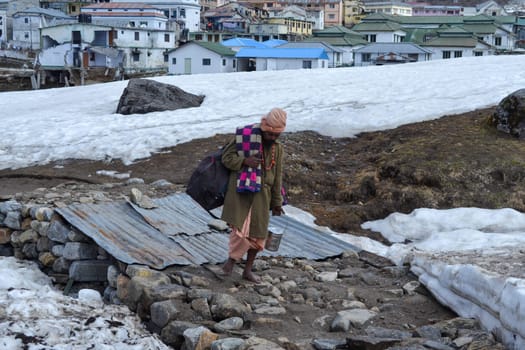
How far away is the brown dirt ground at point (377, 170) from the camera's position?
10.7 metres

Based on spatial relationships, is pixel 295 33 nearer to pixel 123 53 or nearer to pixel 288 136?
pixel 123 53

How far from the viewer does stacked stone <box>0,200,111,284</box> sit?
7039mm

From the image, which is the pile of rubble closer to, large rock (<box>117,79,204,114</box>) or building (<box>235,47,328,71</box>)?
large rock (<box>117,79,204,114</box>)

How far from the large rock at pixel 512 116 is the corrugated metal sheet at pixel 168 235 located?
6.22 metres

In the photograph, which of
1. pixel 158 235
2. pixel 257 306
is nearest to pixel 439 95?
pixel 158 235

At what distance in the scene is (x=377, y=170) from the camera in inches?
472

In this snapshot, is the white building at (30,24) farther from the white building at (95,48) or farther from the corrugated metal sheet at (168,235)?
the corrugated metal sheet at (168,235)

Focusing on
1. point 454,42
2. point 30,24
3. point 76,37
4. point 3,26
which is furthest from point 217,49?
point 3,26

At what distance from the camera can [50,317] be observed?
17.5ft

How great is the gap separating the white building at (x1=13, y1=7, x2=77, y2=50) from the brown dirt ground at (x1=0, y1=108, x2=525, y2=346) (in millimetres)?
55769

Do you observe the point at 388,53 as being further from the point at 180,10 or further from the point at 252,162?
the point at 252,162

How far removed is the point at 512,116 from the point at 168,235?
8.42 m

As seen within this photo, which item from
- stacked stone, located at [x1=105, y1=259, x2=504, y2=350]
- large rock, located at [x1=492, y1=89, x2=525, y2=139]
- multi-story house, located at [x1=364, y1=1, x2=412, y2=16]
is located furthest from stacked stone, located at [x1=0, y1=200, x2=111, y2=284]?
multi-story house, located at [x1=364, y1=1, x2=412, y2=16]

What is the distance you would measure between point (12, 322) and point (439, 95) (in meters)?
13.5
